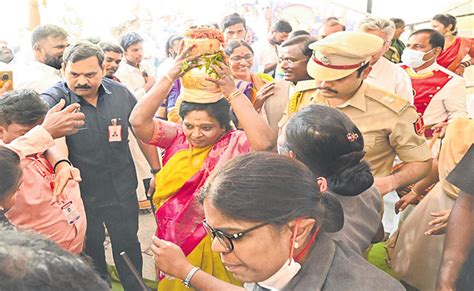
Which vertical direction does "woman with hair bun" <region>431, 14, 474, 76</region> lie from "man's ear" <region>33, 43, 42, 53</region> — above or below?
below

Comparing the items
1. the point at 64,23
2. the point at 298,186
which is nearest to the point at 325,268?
the point at 298,186

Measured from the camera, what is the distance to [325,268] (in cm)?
122

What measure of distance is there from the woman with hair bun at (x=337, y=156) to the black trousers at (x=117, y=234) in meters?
1.45

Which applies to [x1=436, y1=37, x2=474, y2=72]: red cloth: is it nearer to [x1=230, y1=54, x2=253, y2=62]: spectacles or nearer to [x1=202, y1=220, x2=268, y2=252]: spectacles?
[x1=230, y1=54, x2=253, y2=62]: spectacles

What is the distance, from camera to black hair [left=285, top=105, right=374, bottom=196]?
1640mm

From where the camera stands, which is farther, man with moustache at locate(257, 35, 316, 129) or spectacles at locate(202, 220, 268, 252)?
man with moustache at locate(257, 35, 316, 129)

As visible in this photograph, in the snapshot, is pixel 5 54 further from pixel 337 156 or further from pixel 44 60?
pixel 337 156

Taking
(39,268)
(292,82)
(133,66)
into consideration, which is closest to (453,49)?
(292,82)

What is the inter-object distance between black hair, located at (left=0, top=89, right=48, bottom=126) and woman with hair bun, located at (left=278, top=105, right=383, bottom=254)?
48.1 inches

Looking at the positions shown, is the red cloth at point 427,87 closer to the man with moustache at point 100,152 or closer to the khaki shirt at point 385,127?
the khaki shirt at point 385,127

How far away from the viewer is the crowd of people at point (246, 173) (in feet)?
3.93

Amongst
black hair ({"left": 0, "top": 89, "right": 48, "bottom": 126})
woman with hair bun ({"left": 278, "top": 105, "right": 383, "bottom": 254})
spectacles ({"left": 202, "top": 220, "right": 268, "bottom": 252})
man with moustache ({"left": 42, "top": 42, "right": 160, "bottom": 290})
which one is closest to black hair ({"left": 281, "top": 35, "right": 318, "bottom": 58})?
man with moustache ({"left": 42, "top": 42, "right": 160, "bottom": 290})

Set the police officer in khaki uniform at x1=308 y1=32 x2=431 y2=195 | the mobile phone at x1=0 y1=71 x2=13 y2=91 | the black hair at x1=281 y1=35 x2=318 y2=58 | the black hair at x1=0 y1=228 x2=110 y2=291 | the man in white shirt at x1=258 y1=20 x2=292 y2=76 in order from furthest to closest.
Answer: the man in white shirt at x1=258 y1=20 x2=292 y2=76 < the mobile phone at x1=0 y1=71 x2=13 y2=91 < the black hair at x1=281 y1=35 x2=318 y2=58 < the police officer in khaki uniform at x1=308 y1=32 x2=431 y2=195 < the black hair at x1=0 y1=228 x2=110 y2=291

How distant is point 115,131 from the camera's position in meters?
2.82
